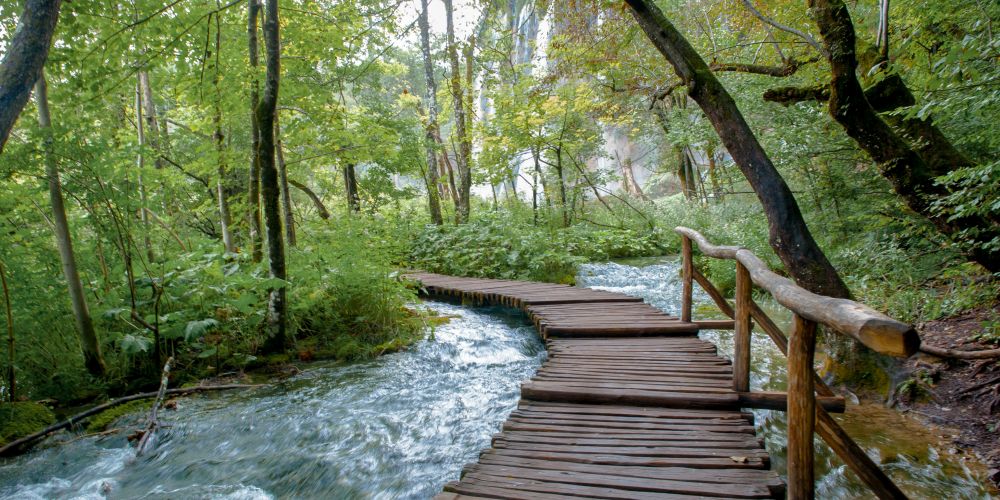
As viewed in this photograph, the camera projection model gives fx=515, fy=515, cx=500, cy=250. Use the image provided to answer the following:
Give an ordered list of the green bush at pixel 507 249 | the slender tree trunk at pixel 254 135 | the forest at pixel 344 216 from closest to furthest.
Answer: the forest at pixel 344 216
the slender tree trunk at pixel 254 135
the green bush at pixel 507 249

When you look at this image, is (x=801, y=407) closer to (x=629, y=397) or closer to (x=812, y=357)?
(x=812, y=357)

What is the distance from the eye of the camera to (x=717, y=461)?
122 inches

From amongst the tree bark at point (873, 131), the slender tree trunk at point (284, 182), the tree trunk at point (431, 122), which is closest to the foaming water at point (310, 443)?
the slender tree trunk at point (284, 182)

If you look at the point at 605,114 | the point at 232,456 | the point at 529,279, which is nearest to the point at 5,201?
the point at 232,456

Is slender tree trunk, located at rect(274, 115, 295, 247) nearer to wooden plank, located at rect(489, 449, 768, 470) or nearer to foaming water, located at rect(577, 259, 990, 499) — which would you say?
wooden plank, located at rect(489, 449, 768, 470)

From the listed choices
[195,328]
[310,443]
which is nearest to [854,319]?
[310,443]

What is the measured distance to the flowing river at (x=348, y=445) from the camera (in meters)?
3.73

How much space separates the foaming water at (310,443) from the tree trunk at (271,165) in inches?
38.5

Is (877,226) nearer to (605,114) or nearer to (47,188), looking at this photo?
(47,188)

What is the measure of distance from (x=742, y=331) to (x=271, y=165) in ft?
16.8

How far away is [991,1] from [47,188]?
771 centimetres

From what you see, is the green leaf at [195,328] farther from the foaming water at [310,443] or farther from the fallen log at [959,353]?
the fallen log at [959,353]

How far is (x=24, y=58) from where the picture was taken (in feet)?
9.84

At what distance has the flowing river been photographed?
3.73 meters
